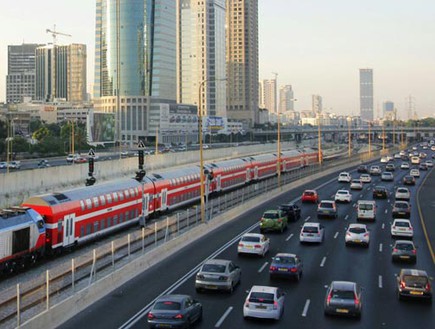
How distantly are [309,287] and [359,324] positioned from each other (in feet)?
17.6

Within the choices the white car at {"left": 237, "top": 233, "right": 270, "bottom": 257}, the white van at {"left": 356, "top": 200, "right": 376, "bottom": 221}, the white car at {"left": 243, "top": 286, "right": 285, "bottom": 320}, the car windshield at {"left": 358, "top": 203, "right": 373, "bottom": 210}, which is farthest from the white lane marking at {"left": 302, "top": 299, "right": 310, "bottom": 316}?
the car windshield at {"left": 358, "top": 203, "right": 373, "bottom": 210}

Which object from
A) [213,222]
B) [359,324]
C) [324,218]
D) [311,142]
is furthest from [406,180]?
[311,142]

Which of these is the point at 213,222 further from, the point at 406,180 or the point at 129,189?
the point at 406,180

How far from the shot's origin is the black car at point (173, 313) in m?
18.8

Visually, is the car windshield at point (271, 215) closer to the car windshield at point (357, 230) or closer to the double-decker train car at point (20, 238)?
the car windshield at point (357, 230)

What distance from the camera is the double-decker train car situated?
25625 mm

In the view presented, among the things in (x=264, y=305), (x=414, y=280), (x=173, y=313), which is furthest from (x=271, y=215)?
(x=173, y=313)

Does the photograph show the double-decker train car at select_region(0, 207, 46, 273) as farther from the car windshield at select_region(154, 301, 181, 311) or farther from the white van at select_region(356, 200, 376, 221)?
the white van at select_region(356, 200, 376, 221)

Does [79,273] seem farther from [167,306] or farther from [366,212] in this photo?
[366,212]

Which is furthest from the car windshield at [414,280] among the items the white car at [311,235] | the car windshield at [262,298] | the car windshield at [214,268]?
the white car at [311,235]

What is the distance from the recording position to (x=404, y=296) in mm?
22859

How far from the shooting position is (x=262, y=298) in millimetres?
20359

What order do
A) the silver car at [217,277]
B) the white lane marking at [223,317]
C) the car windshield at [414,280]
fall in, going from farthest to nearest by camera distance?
the silver car at [217,277] → the car windshield at [414,280] → the white lane marking at [223,317]

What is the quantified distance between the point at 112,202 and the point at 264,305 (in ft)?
65.0
